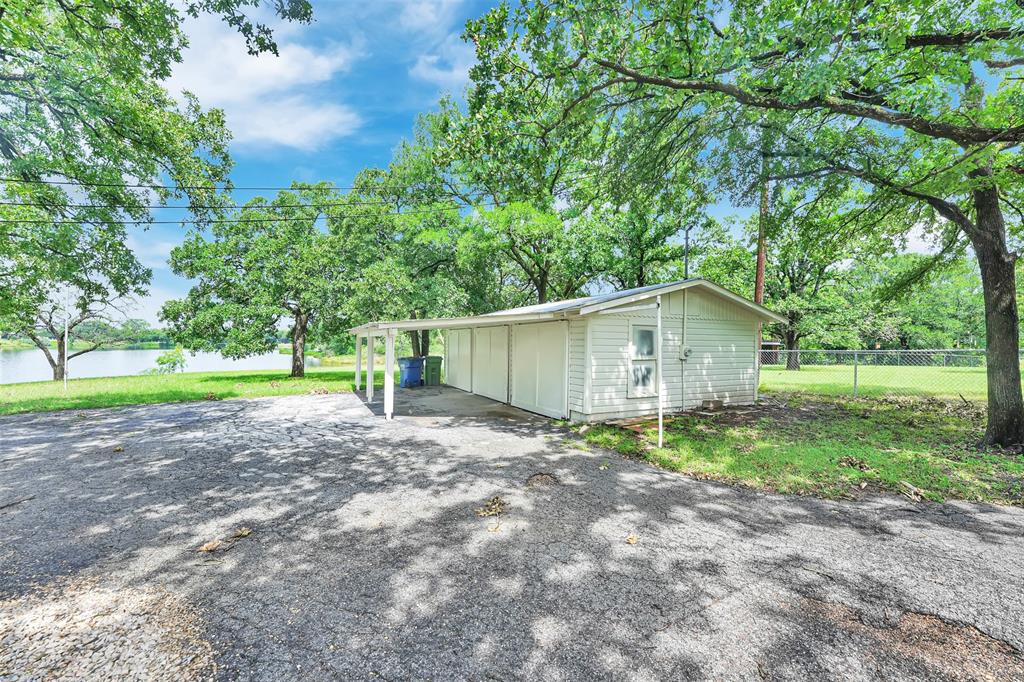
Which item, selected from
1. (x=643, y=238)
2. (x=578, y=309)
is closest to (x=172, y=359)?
(x=578, y=309)

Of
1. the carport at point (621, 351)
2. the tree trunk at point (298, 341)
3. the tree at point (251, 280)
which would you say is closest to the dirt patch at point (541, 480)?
the carport at point (621, 351)

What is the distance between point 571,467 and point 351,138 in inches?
680

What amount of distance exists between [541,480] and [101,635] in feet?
12.2

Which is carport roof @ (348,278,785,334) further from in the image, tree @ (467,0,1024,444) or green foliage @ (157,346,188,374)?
green foliage @ (157,346,188,374)

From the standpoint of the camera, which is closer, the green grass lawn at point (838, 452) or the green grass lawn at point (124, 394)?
the green grass lawn at point (838, 452)

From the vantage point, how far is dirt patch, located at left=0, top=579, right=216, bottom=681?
6.34 ft

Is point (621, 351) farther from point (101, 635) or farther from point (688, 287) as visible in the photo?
point (101, 635)

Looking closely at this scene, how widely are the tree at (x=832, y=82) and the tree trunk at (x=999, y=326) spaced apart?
0.02 meters

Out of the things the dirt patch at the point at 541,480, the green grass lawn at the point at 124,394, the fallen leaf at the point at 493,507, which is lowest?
the dirt patch at the point at 541,480

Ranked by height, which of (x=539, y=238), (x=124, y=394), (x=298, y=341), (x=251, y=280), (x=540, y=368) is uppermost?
(x=539, y=238)

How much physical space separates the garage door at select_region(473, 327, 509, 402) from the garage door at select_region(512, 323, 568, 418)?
1.62 ft

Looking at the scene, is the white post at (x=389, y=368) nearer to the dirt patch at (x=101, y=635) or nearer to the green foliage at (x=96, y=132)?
the green foliage at (x=96, y=132)

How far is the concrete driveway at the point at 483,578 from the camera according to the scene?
6.64 feet

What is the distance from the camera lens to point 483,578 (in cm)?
274
